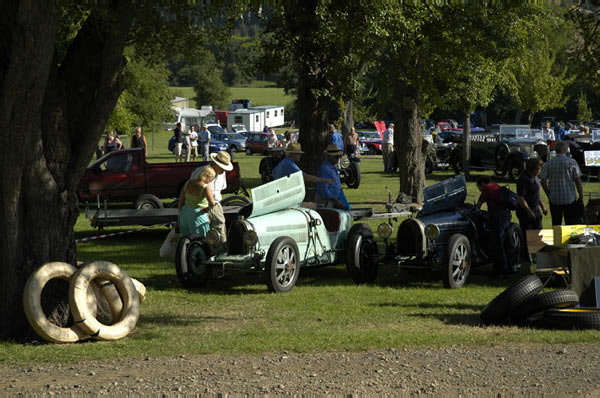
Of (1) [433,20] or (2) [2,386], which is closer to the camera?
(2) [2,386]

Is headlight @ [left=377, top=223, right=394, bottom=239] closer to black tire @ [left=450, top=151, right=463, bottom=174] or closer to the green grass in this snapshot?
black tire @ [left=450, top=151, right=463, bottom=174]

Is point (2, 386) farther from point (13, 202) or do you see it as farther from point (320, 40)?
point (320, 40)

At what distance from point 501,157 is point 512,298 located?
20.9 metres

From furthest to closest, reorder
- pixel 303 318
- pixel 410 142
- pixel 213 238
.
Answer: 1. pixel 410 142
2. pixel 213 238
3. pixel 303 318

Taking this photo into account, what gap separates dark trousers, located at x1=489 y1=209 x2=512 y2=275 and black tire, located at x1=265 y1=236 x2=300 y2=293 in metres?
2.78

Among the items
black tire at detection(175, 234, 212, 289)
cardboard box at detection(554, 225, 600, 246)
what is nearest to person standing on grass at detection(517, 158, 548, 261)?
cardboard box at detection(554, 225, 600, 246)

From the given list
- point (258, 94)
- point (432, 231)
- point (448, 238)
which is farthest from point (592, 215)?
point (258, 94)

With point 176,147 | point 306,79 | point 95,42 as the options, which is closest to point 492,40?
point 306,79

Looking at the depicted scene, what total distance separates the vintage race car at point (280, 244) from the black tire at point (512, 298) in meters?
2.90

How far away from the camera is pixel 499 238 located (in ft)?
38.8

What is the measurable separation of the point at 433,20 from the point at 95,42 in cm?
1076

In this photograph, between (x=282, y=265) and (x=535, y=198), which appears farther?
(x=535, y=198)

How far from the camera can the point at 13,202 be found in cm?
829

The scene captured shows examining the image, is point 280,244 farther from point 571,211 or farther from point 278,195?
point 571,211
